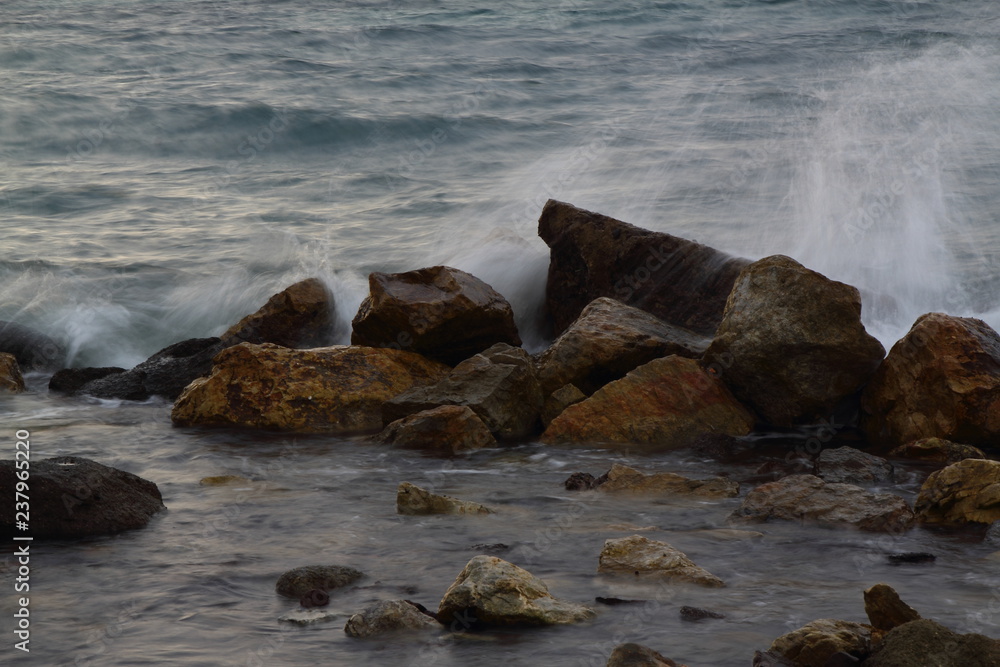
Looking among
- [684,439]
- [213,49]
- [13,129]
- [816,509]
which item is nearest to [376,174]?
[13,129]

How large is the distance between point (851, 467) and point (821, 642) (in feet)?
8.57

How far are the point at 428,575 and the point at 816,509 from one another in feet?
5.85

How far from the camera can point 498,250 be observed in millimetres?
9562

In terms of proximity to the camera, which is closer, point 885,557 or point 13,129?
point 885,557

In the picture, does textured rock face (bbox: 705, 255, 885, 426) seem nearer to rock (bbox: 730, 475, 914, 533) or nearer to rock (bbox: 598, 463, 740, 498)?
rock (bbox: 598, 463, 740, 498)

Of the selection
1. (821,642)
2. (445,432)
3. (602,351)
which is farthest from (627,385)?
(821,642)

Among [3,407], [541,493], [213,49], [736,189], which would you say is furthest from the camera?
[213,49]

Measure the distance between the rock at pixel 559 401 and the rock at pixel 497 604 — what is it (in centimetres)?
307

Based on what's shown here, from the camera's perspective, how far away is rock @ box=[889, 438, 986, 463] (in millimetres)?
5699

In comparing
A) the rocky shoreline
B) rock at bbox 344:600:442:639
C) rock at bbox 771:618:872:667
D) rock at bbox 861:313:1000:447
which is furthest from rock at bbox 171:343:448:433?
rock at bbox 771:618:872:667

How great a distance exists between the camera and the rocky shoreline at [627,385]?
4590mm

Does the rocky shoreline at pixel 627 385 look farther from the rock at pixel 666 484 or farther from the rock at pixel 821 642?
the rock at pixel 821 642

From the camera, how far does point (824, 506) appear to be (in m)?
4.56

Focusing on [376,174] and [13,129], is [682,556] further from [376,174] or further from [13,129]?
[13,129]
